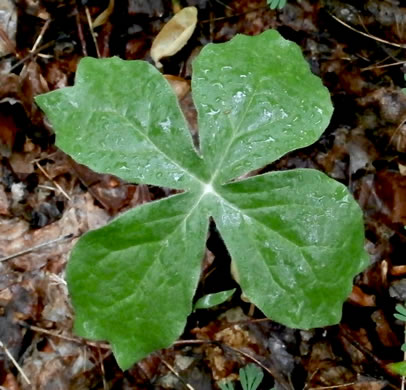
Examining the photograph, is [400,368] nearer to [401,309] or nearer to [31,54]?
[401,309]

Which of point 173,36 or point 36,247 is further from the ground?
point 173,36

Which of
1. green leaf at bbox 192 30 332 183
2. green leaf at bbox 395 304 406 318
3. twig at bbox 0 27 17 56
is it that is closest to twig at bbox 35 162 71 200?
twig at bbox 0 27 17 56

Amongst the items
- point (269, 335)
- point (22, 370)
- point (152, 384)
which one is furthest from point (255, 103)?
point (22, 370)

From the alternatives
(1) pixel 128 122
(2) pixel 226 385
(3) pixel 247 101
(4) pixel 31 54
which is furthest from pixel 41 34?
(2) pixel 226 385

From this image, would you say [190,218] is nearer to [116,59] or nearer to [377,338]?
[116,59]

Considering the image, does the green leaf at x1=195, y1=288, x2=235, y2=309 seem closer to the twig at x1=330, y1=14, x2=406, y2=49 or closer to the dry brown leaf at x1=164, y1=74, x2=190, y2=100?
the dry brown leaf at x1=164, y1=74, x2=190, y2=100
